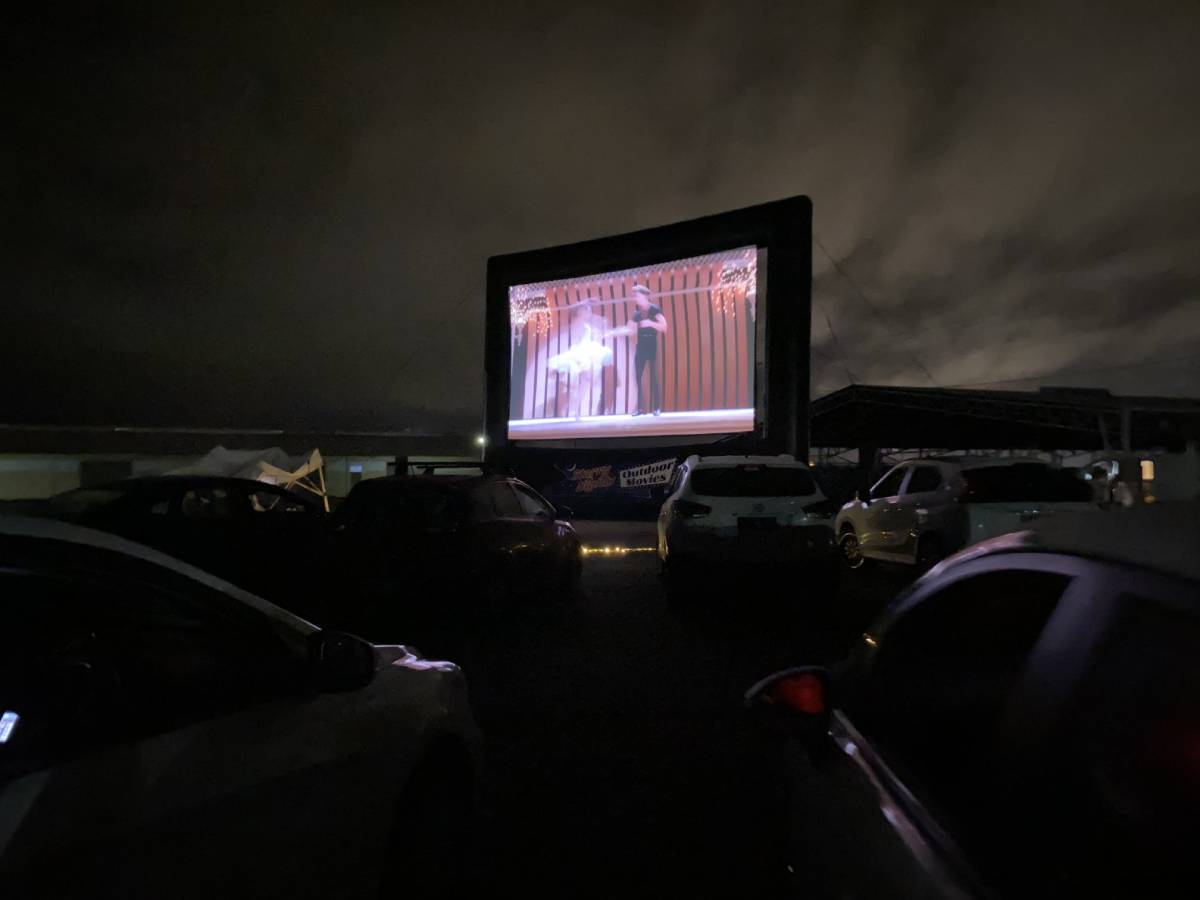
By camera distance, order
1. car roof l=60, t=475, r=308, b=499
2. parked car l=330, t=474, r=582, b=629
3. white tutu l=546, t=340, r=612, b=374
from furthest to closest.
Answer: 1. white tutu l=546, t=340, r=612, b=374
2. car roof l=60, t=475, r=308, b=499
3. parked car l=330, t=474, r=582, b=629

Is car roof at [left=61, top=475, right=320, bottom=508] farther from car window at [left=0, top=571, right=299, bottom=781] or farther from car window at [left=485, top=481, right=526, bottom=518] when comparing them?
car window at [left=0, top=571, right=299, bottom=781]

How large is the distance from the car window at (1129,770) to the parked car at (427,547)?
5.36 metres

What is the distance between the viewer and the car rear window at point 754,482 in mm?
7906

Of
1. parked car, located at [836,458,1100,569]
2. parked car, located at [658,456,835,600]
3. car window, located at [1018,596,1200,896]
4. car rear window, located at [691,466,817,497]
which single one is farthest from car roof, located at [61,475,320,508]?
car window, located at [1018,596,1200,896]

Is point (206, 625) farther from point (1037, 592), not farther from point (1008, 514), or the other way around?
point (1008, 514)

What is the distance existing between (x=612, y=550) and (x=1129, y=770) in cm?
1384

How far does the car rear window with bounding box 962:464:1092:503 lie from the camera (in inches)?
345

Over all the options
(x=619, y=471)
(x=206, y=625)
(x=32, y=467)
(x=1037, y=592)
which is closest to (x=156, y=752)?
(x=206, y=625)

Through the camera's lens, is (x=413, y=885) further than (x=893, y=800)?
Yes

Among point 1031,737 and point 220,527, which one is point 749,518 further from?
point 1031,737

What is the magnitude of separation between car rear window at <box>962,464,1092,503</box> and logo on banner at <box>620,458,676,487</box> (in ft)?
33.9

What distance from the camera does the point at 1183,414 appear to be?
86.7 feet

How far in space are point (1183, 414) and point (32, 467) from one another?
4631cm

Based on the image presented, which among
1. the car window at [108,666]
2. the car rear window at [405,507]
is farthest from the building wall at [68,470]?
the car window at [108,666]
